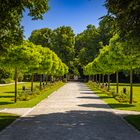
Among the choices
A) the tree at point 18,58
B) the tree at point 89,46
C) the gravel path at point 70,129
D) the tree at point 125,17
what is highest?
the tree at point 89,46

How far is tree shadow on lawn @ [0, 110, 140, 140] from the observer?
15.4 meters

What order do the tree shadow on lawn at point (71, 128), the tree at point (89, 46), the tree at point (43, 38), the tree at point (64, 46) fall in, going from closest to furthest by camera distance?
the tree shadow on lawn at point (71, 128)
the tree at point (89, 46)
the tree at point (64, 46)
the tree at point (43, 38)

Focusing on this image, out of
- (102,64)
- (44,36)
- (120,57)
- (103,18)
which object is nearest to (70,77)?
(44,36)

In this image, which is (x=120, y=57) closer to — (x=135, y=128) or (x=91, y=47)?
(x=135, y=128)

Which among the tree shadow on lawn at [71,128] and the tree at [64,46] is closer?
the tree shadow on lawn at [71,128]

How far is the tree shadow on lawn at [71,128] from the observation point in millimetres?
15406

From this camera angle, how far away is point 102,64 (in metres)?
52.9

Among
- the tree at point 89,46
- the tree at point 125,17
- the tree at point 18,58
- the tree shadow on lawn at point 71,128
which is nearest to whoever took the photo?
the tree shadow on lawn at point 71,128

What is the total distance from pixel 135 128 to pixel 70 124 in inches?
116

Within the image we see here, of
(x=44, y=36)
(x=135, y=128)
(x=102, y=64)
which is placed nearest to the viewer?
(x=135, y=128)

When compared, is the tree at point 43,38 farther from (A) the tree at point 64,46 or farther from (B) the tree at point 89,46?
(B) the tree at point 89,46

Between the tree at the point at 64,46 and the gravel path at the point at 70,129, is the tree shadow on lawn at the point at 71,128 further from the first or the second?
the tree at the point at 64,46

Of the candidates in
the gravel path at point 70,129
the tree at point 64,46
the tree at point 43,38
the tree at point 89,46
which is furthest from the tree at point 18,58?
the tree at point 43,38

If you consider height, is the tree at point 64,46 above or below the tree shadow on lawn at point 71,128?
above
